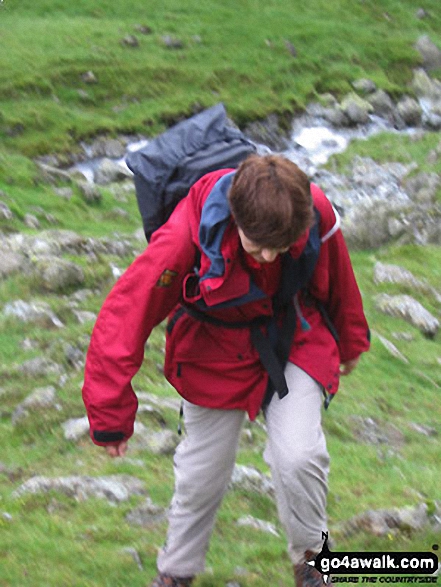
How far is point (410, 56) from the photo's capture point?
164 feet

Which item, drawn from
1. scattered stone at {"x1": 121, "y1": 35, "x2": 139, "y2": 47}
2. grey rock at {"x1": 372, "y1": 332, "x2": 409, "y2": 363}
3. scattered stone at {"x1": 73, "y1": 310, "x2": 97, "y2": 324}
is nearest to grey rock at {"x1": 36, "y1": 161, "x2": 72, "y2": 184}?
scattered stone at {"x1": 73, "y1": 310, "x2": 97, "y2": 324}

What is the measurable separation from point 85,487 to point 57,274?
7.60 m

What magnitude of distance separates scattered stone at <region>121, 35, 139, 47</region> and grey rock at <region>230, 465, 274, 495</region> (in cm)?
3749

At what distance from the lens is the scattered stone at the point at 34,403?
36.0 ft

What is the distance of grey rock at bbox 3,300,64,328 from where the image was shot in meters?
14.4

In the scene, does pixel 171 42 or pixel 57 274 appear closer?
pixel 57 274

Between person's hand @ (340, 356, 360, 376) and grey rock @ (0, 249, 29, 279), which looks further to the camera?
grey rock @ (0, 249, 29, 279)

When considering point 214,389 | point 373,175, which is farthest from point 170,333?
point 373,175

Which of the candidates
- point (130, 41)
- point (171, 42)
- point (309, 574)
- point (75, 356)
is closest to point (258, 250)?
point (309, 574)

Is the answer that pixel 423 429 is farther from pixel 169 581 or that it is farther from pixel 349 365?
pixel 169 581

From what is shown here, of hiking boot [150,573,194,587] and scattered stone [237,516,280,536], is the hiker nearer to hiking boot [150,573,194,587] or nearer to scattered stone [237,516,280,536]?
hiking boot [150,573,194,587]

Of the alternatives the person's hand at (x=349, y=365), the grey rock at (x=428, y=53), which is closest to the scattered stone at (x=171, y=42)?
the grey rock at (x=428, y=53)

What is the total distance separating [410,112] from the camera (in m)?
44.1

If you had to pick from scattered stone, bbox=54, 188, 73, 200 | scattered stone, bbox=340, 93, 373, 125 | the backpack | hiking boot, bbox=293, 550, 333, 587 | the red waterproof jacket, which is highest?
the backpack
